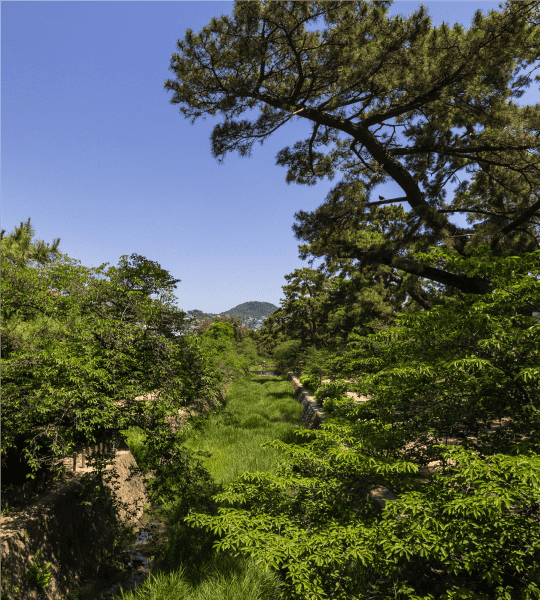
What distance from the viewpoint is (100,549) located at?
5.34m

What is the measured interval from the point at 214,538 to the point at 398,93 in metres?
11.1

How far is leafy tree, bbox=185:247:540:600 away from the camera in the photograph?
8.22 feet

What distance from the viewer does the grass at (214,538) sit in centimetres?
393

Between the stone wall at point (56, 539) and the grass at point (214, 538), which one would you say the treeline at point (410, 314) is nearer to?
the grass at point (214, 538)

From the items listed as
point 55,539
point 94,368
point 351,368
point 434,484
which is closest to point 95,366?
point 94,368

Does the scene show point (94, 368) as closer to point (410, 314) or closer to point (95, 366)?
point (95, 366)

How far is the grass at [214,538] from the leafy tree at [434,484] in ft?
2.35

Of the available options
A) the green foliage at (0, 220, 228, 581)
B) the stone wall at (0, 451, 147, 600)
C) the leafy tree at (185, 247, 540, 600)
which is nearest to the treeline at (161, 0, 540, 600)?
the leafy tree at (185, 247, 540, 600)

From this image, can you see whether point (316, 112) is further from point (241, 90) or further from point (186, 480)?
point (186, 480)

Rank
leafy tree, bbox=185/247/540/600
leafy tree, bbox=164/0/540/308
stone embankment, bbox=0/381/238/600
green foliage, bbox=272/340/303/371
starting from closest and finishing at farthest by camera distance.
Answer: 1. leafy tree, bbox=185/247/540/600
2. stone embankment, bbox=0/381/238/600
3. leafy tree, bbox=164/0/540/308
4. green foliage, bbox=272/340/303/371

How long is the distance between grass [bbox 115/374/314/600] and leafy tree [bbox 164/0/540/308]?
250 inches

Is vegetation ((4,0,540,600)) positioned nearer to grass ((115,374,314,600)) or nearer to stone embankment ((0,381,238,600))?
grass ((115,374,314,600))

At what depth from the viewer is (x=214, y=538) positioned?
5.54 metres

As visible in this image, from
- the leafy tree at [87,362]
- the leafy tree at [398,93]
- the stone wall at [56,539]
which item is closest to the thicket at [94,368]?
the leafy tree at [87,362]
